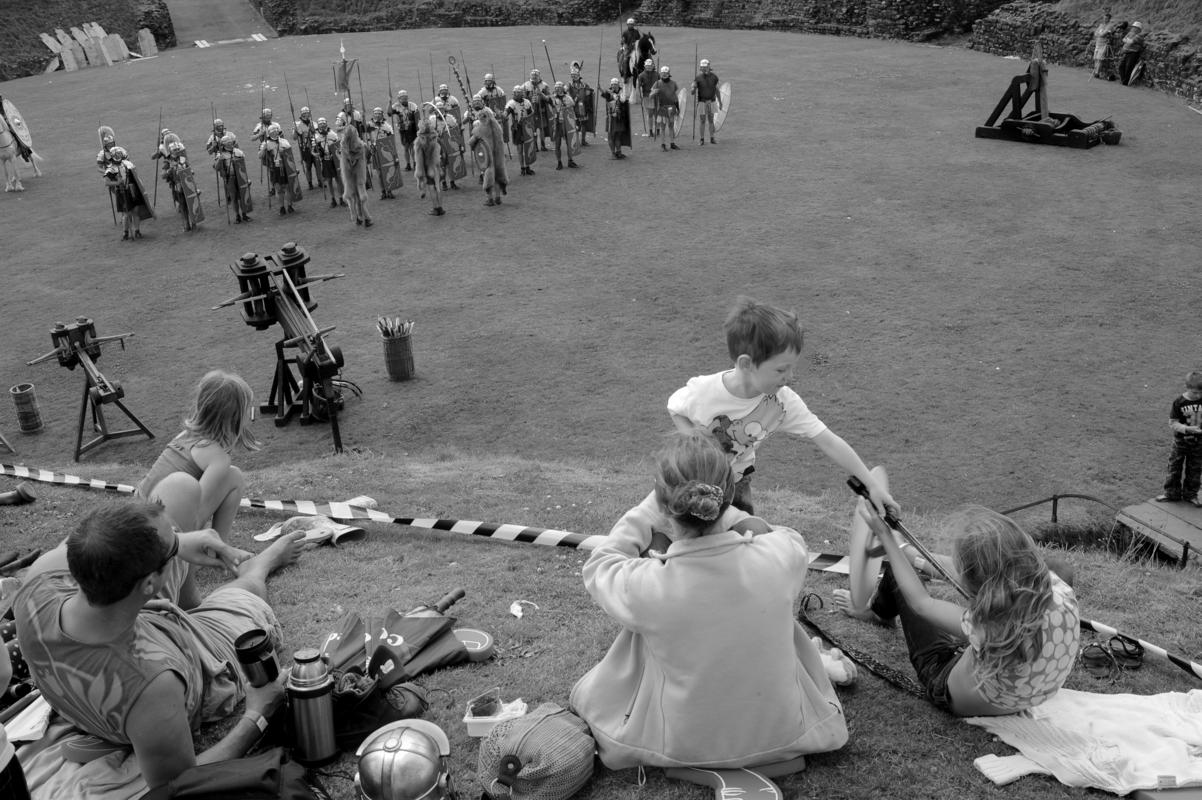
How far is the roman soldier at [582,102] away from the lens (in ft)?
65.0

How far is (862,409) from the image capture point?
32.5 feet

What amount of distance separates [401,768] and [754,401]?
2181mm

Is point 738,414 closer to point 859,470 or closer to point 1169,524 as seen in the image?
point 859,470

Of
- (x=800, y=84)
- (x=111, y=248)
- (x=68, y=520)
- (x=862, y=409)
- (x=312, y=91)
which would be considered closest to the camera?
(x=68, y=520)

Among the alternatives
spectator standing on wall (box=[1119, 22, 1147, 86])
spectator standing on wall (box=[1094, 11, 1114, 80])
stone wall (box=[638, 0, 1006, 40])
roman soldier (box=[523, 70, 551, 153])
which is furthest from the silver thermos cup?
stone wall (box=[638, 0, 1006, 40])

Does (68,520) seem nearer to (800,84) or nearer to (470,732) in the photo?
(470,732)

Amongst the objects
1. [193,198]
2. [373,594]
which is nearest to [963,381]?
[373,594]

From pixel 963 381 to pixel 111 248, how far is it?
12815 mm

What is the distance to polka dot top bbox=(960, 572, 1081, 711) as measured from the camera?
3.78m

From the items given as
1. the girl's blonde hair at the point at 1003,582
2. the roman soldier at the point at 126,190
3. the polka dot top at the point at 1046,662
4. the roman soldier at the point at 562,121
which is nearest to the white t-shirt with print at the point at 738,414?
the girl's blonde hair at the point at 1003,582

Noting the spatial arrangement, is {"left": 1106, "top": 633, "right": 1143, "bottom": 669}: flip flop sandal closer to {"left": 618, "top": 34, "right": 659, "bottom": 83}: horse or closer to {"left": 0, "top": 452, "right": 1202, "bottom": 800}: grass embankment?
{"left": 0, "top": 452, "right": 1202, "bottom": 800}: grass embankment

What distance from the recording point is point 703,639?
345 centimetres

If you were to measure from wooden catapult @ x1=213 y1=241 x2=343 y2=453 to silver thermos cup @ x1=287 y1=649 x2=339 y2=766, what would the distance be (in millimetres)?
5758

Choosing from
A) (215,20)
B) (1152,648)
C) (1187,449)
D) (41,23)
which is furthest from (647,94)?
(215,20)
